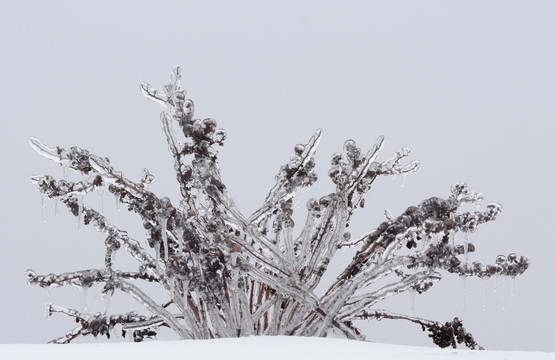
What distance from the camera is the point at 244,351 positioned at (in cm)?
210

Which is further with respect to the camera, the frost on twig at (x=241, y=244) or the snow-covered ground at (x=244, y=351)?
the frost on twig at (x=241, y=244)

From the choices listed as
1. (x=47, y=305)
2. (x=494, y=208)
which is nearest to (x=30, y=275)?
(x=47, y=305)

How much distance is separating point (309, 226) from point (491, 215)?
3.11 ft

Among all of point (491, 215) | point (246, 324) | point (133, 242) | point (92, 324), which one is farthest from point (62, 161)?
point (491, 215)

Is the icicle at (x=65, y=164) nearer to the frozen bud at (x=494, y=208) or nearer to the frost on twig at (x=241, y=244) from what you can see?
the frost on twig at (x=241, y=244)

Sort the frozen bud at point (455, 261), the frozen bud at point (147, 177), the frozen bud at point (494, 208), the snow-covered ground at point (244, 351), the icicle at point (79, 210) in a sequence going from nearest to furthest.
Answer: the snow-covered ground at point (244, 351), the frozen bud at point (455, 261), the icicle at point (79, 210), the frozen bud at point (494, 208), the frozen bud at point (147, 177)

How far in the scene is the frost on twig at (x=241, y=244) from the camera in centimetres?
312

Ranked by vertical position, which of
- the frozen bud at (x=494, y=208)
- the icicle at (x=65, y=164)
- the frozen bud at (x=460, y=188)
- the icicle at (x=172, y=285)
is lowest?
the icicle at (x=172, y=285)

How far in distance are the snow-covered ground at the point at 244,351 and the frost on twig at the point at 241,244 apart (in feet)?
2.63

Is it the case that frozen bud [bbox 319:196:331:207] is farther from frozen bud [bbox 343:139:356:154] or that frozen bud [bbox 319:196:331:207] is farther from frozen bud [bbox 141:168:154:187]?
frozen bud [bbox 141:168:154:187]

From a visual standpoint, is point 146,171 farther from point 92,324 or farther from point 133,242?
point 92,324

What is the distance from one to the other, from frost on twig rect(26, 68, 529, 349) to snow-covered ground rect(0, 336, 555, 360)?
2.63 ft

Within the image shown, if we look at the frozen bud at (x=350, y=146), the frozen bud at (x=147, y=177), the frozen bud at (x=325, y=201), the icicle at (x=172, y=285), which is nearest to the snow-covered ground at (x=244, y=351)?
the icicle at (x=172, y=285)

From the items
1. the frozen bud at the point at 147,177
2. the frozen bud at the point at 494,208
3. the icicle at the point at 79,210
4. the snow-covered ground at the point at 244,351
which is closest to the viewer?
the snow-covered ground at the point at 244,351
